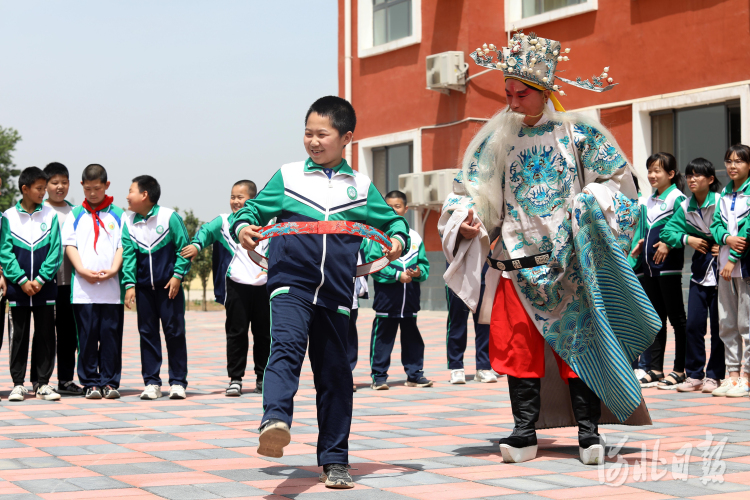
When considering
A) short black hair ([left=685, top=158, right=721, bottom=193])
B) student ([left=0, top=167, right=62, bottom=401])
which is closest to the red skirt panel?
short black hair ([left=685, top=158, right=721, bottom=193])

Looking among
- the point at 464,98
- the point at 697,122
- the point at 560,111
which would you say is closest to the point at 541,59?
the point at 560,111

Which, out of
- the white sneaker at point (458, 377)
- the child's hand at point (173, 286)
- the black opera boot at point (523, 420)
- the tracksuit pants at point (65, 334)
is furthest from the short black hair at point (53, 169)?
the black opera boot at point (523, 420)

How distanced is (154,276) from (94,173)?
1.04 metres

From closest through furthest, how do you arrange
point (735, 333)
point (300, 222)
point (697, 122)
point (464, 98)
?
1. point (300, 222)
2. point (735, 333)
3. point (697, 122)
4. point (464, 98)

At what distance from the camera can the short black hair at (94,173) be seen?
8055 mm

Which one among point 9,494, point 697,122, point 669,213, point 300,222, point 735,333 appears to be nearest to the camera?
point 9,494

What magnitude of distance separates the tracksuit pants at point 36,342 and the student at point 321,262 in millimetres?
3915

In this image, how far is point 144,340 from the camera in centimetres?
790

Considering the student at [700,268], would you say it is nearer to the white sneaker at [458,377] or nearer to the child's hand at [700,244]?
the child's hand at [700,244]

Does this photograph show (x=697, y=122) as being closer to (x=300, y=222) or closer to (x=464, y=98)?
(x=464, y=98)

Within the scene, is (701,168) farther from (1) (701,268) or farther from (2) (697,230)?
(1) (701,268)

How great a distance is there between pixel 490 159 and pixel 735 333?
3.31 meters

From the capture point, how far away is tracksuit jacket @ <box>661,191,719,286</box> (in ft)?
25.4

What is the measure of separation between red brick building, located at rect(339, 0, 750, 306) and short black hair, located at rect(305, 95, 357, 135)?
35.3 ft
